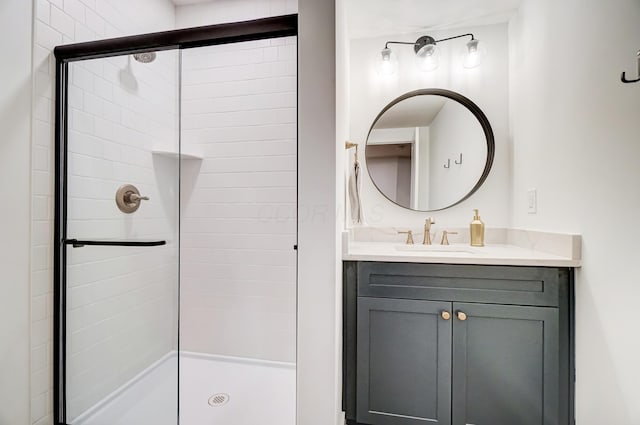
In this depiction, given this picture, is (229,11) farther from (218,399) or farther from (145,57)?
(218,399)

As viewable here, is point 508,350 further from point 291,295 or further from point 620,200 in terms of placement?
point 291,295

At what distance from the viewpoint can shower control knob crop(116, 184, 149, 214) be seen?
1.51m

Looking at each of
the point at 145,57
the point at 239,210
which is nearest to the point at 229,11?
the point at 145,57

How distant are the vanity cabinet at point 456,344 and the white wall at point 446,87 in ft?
2.33

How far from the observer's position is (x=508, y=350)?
1.30m

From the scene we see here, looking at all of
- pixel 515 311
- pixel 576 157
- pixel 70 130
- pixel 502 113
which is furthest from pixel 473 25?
pixel 70 130

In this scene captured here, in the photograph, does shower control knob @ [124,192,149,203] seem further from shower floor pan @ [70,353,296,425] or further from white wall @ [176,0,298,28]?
white wall @ [176,0,298,28]

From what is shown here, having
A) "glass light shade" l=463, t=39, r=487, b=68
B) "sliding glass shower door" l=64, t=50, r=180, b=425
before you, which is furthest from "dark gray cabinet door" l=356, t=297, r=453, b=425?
"glass light shade" l=463, t=39, r=487, b=68

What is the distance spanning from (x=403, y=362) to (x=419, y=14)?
2.03 metres

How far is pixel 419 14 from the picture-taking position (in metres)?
1.85

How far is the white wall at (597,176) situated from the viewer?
102 centimetres

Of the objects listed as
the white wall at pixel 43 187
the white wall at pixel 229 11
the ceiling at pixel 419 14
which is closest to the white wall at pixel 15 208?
the white wall at pixel 43 187

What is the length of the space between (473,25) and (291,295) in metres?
2.21

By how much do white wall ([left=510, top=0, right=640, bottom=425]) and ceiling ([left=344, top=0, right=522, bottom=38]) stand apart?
0.36m
